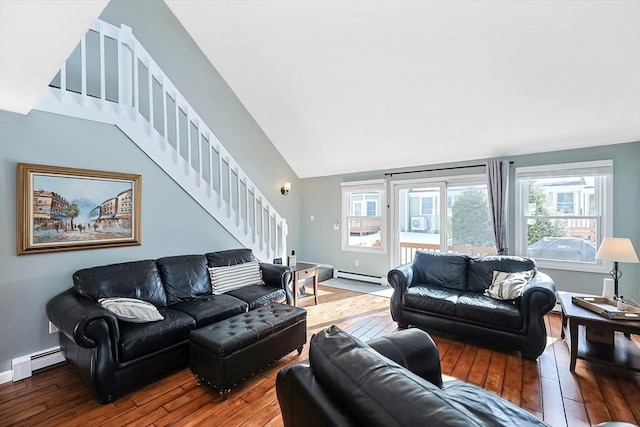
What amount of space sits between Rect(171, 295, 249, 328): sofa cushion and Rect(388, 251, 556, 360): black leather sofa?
6.07 ft

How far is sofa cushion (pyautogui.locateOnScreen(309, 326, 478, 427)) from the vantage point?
737 millimetres

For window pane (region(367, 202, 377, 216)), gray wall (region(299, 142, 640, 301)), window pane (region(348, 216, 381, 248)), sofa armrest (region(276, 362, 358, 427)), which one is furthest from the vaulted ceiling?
sofa armrest (region(276, 362, 358, 427))

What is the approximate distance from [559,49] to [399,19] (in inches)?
61.7

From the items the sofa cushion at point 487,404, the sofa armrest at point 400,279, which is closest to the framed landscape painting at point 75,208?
the sofa armrest at point 400,279

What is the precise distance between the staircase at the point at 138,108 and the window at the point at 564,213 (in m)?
3.87

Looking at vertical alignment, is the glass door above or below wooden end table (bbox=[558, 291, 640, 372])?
above

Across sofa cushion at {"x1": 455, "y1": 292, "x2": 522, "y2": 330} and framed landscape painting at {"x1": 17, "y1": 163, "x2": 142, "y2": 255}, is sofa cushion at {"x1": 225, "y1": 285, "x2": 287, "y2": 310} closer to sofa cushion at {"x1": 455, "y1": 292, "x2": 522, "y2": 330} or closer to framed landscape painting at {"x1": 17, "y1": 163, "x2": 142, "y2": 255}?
framed landscape painting at {"x1": 17, "y1": 163, "x2": 142, "y2": 255}

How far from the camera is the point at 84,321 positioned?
1967mm

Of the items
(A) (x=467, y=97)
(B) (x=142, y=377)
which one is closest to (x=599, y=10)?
(A) (x=467, y=97)

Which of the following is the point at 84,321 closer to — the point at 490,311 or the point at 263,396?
the point at 263,396

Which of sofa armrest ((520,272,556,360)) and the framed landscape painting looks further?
sofa armrest ((520,272,556,360))

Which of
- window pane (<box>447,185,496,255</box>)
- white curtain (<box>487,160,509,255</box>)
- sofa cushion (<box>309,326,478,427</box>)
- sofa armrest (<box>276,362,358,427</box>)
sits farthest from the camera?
window pane (<box>447,185,496,255</box>)

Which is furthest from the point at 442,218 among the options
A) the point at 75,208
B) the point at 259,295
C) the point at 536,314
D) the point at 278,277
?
the point at 75,208

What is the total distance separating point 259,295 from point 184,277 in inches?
33.8
